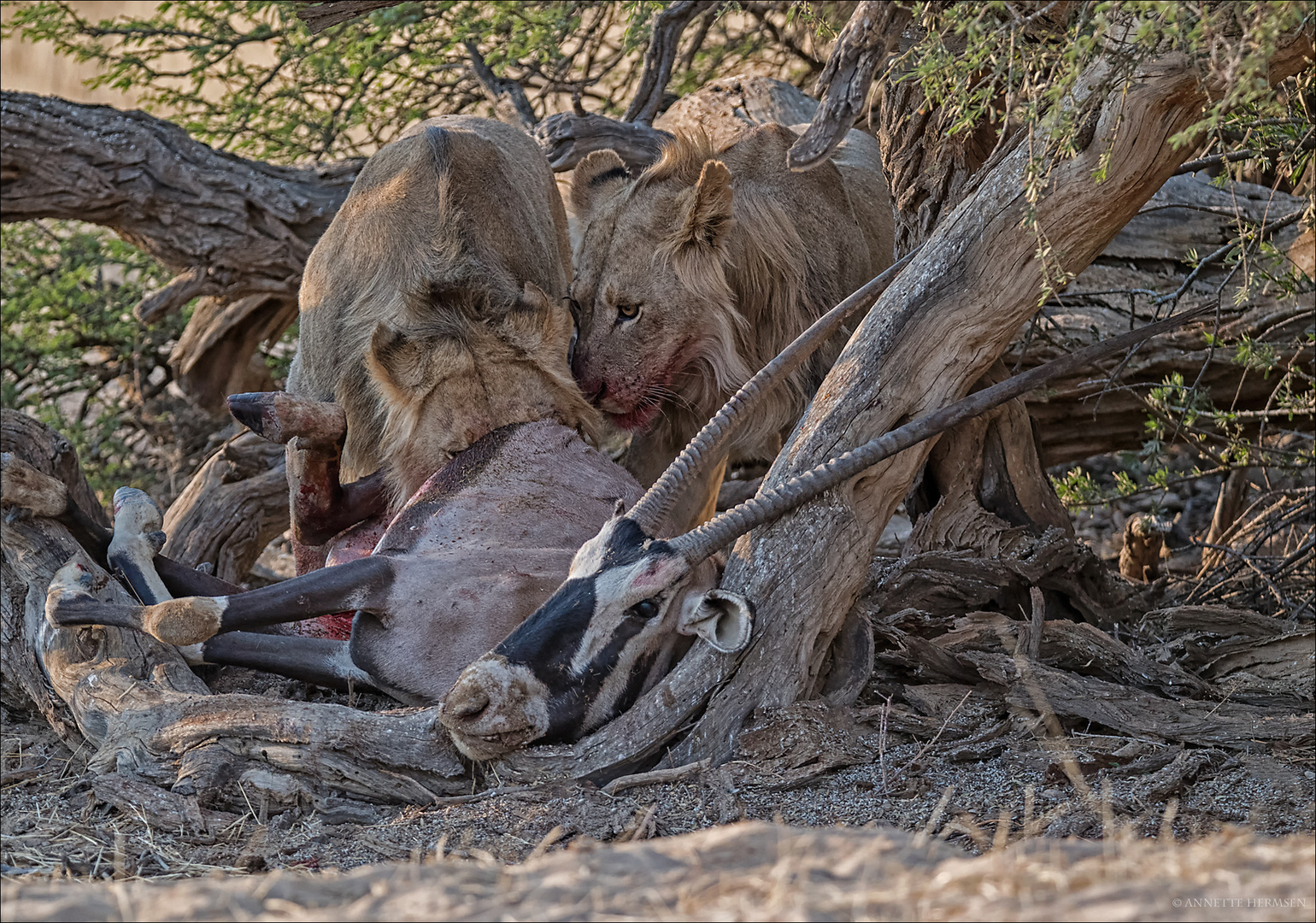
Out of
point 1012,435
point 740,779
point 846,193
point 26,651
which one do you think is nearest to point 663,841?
point 740,779

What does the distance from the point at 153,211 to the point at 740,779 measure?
4.49 metres

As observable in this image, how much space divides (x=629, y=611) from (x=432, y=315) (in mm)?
1566

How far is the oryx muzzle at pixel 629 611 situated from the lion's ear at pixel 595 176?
191 centimetres

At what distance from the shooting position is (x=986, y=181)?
360 cm

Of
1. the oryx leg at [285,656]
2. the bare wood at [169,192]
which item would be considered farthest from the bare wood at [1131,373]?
the bare wood at [169,192]

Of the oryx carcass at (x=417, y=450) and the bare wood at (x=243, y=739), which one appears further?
the oryx carcass at (x=417, y=450)

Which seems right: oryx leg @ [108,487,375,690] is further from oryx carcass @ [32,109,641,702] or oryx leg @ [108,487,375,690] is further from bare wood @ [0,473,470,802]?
bare wood @ [0,473,470,802]

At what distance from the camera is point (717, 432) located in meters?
3.53

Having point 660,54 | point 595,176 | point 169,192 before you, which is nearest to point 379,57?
point 169,192

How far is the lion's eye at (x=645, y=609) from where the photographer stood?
3307mm

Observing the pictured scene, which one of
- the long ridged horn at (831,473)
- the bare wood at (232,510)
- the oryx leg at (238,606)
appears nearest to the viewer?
the long ridged horn at (831,473)

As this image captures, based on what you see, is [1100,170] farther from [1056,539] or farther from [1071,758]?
[1056,539]

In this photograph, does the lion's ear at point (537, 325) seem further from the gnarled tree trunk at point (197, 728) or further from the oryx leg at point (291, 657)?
the gnarled tree trunk at point (197, 728)

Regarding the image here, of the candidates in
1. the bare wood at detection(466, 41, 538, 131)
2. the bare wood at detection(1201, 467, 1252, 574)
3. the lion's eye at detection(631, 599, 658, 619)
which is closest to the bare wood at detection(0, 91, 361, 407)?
the bare wood at detection(466, 41, 538, 131)
